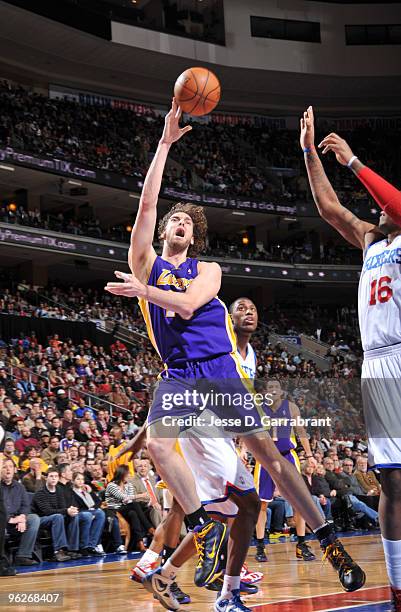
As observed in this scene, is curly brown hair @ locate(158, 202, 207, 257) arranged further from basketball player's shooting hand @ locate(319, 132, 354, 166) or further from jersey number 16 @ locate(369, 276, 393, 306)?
jersey number 16 @ locate(369, 276, 393, 306)

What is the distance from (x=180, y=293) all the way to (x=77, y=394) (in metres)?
12.8

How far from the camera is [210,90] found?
5871 millimetres

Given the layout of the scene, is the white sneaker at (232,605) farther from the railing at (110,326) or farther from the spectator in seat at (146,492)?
the railing at (110,326)

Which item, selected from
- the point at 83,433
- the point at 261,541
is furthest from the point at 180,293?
the point at 83,433

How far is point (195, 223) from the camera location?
16.3 feet

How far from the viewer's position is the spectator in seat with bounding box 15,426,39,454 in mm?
11288

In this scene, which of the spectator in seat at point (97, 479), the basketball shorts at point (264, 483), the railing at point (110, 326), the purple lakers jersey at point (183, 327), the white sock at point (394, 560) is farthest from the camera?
the railing at point (110, 326)

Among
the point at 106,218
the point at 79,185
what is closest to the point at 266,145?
the point at 106,218

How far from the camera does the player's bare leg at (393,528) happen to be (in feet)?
11.9

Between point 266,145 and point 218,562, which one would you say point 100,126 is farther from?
point 218,562

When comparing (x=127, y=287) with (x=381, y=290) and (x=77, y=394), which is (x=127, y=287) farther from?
(x=77, y=394)

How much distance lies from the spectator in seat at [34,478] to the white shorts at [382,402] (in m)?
6.36

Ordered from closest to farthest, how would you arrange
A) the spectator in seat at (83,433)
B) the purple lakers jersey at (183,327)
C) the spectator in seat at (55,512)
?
the purple lakers jersey at (183,327) < the spectator in seat at (55,512) < the spectator in seat at (83,433)

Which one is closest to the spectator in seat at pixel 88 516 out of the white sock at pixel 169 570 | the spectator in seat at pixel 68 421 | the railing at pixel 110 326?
the spectator in seat at pixel 68 421
